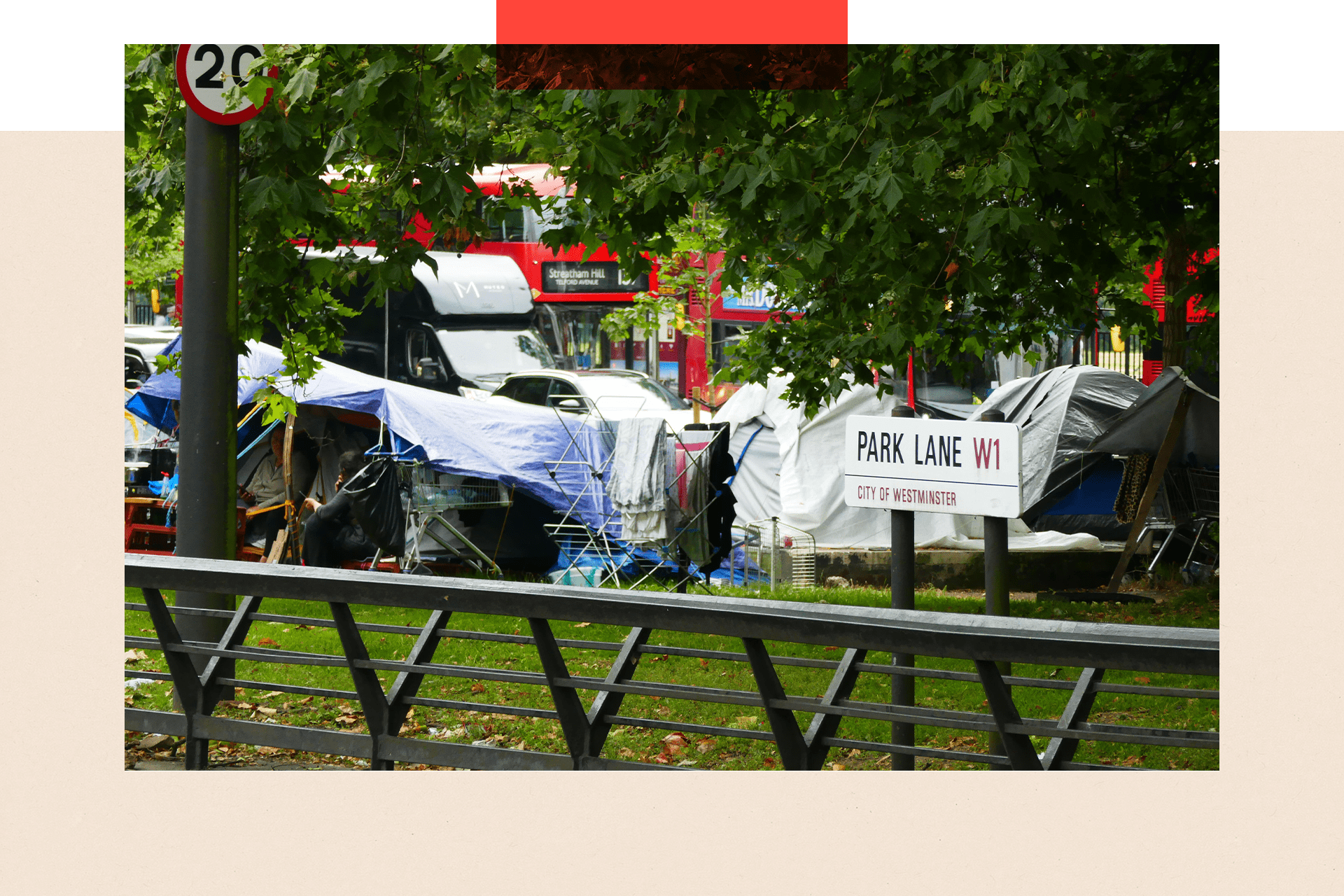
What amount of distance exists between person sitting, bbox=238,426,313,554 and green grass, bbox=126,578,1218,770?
2143 mm

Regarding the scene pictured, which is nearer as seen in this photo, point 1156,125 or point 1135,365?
point 1156,125

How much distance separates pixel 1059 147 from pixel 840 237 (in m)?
1.17

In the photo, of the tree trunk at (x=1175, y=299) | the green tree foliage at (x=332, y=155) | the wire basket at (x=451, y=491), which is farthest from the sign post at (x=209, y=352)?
the wire basket at (x=451, y=491)

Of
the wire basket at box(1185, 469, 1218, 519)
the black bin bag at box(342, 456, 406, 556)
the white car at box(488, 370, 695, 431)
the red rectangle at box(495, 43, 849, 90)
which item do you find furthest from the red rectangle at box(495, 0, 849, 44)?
the white car at box(488, 370, 695, 431)

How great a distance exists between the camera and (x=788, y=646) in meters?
9.72

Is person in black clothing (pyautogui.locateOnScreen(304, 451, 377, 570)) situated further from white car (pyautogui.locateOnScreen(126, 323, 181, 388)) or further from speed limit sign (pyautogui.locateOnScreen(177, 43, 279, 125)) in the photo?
white car (pyautogui.locateOnScreen(126, 323, 181, 388))

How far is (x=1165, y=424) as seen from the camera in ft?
37.9

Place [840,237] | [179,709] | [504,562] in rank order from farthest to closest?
[504,562] < [840,237] < [179,709]

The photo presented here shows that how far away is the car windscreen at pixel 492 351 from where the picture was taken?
748 inches

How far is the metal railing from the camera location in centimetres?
365

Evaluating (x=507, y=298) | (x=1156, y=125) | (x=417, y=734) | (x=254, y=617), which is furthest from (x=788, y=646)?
(x=507, y=298)

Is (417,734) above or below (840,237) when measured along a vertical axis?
below

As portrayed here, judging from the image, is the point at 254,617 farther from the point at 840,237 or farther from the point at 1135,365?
the point at 1135,365

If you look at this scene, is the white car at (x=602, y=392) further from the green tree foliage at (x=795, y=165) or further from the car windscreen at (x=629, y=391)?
the green tree foliage at (x=795, y=165)
